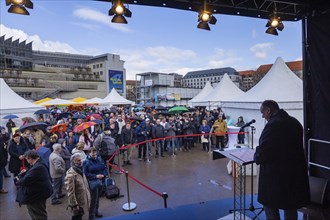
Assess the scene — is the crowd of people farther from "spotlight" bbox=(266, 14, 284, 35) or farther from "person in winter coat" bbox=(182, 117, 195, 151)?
"spotlight" bbox=(266, 14, 284, 35)

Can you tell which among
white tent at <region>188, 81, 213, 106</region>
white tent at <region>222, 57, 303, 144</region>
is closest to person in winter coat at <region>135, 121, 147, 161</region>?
white tent at <region>222, 57, 303, 144</region>

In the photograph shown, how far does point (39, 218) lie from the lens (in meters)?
4.29

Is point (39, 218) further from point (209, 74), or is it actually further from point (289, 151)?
point (209, 74)

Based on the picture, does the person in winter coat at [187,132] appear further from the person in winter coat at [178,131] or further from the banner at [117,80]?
the banner at [117,80]

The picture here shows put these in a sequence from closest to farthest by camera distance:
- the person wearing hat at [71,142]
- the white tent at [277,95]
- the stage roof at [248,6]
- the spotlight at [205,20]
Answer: the stage roof at [248,6] < the spotlight at [205,20] < the person wearing hat at [71,142] < the white tent at [277,95]

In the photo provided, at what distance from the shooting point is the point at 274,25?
5.83 metres

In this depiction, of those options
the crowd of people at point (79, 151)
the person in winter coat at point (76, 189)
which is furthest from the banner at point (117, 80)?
the person in winter coat at point (76, 189)

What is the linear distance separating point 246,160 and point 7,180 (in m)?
8.51

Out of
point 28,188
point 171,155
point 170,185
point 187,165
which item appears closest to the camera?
point 28,188

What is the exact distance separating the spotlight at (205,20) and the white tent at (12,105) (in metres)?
14.1

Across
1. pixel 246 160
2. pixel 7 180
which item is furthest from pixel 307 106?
pixel 7 180

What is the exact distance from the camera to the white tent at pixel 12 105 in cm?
1458

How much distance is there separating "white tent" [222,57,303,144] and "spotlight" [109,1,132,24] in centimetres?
827

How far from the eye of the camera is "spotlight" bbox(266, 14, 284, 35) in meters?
5.68
